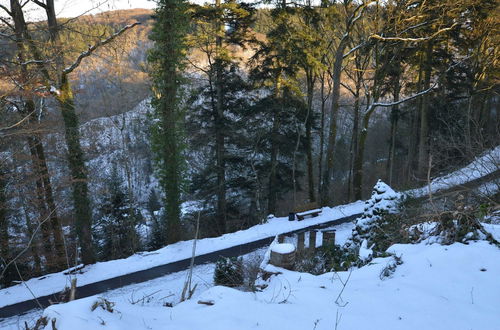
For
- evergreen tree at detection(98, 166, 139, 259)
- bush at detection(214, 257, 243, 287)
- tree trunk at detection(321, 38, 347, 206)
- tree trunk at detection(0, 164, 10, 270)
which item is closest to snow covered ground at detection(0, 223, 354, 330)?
bush at detection(214, 257, 243, 287)

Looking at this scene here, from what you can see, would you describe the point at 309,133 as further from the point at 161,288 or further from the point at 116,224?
the point at 116,224

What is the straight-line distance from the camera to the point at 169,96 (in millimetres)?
13469


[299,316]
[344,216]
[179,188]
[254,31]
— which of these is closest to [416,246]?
[299,316]

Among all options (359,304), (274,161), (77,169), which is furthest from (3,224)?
(359,304)

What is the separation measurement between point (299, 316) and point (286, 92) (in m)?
15.2

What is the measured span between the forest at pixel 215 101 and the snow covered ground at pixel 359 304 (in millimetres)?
6074

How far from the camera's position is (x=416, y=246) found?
15.9 feet

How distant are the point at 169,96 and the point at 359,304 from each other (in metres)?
12.1

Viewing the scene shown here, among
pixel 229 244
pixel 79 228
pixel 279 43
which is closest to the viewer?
pixel 229 244

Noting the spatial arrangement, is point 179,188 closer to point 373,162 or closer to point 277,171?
point 277,171

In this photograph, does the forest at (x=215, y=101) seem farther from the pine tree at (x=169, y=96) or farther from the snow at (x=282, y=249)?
the snow at (x=282, y=249)

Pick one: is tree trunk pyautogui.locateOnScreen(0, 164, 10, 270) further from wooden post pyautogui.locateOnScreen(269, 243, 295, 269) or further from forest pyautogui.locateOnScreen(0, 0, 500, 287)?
wooden post pyautogui.locateOnScreen(269, 243, 295, 269)

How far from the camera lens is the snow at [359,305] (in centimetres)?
302

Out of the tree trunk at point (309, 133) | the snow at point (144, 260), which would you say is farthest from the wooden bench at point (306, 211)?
the tree trunk at point (309, 133)
